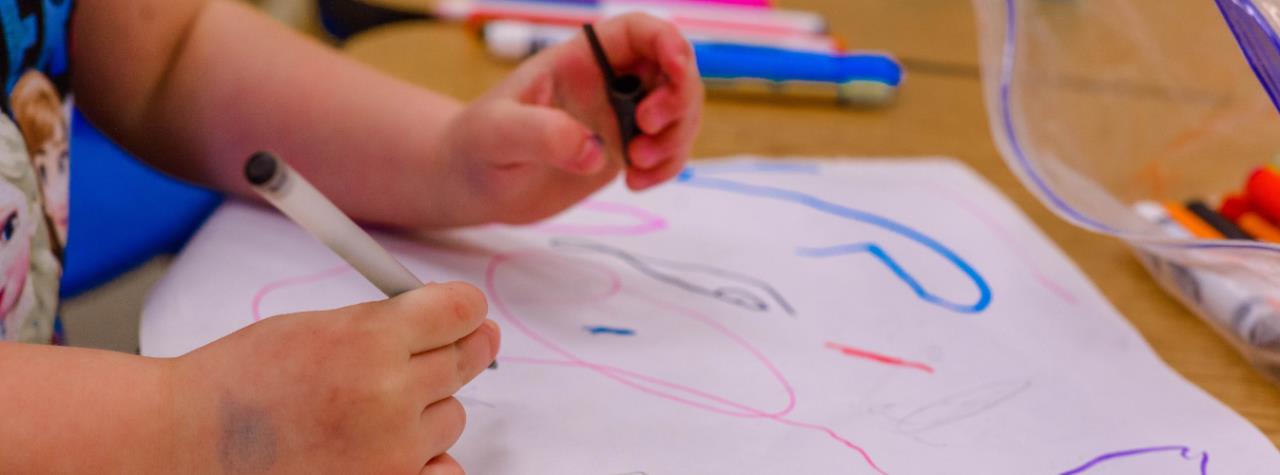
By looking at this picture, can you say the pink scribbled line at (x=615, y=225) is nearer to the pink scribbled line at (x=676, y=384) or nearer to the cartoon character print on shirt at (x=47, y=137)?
the pink scribbled line at (x=676, y=384)

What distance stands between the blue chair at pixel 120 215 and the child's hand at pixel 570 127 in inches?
5.9

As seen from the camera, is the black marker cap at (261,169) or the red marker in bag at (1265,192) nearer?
the black marker cap at (261,169)

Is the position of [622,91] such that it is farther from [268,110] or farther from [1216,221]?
[1216,221]

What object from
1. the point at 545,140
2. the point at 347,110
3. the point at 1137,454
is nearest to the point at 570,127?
the point at 545,140

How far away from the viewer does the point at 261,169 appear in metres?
Answer: 0.22

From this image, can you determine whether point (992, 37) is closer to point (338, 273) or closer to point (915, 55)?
point (915, 55)

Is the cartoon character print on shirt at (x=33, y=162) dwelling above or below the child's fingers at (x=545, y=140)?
below

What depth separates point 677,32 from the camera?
1.20ft

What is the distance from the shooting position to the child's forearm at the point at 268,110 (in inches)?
15.6

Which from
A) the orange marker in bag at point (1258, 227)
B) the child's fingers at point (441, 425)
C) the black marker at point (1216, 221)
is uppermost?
the orange marker in bag at point (1258, 227)

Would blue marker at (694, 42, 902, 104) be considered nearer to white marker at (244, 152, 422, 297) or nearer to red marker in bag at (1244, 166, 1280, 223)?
red marker in bag at (1244, 166, 1280, 223)

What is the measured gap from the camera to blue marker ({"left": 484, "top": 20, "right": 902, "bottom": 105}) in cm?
56

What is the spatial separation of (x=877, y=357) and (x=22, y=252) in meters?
0.29

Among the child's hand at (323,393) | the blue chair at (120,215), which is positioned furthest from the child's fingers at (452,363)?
the blue chair at (120,215)
